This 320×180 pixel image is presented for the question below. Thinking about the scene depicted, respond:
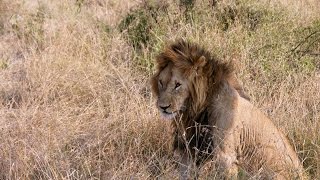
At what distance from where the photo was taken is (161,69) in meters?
3.58

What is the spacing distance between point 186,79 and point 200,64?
126mm

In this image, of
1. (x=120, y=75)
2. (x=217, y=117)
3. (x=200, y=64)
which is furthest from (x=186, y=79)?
(x=120, y=75)

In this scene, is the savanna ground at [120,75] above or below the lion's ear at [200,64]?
below

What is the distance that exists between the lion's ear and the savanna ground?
64 cm

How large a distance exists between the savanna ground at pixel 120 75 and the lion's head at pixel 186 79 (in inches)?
17.1

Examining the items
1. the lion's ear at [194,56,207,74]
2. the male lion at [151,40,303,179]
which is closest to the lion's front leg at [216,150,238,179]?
the male lion at [151,40,303,179]

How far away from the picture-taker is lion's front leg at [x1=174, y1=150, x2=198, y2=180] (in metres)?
3.47

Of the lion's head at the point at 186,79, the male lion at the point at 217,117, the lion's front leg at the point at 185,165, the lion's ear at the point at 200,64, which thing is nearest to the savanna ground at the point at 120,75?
the lion's front leg at the point at 185,165

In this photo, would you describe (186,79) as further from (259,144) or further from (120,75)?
(120,75)

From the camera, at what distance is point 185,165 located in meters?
3.59

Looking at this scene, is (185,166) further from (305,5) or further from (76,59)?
(305,5)

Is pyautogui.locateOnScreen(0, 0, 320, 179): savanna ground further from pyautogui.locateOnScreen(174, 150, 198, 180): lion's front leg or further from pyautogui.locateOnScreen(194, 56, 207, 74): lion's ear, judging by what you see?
pyautogui.locateOnScreen(194, 56, 207, 74): lion's ear

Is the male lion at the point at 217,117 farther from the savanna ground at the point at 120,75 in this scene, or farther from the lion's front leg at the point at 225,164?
the savanna ground at the point at 120,75

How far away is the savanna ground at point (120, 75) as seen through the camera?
3.84 meters
